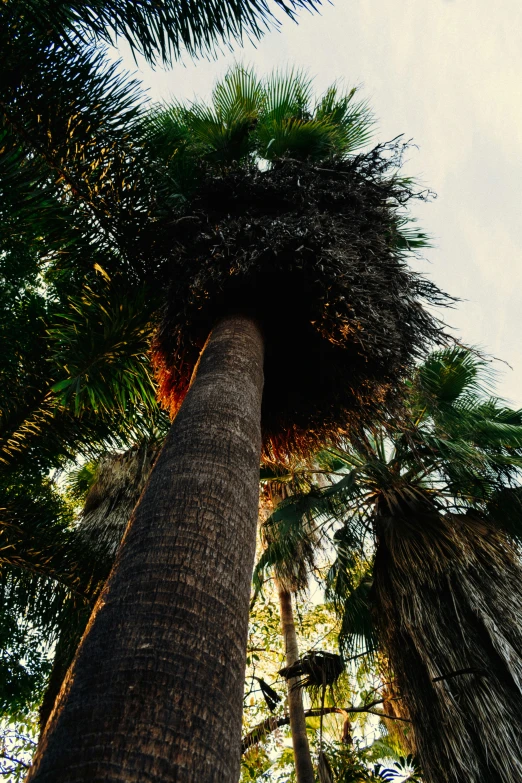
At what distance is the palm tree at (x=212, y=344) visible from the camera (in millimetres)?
1051

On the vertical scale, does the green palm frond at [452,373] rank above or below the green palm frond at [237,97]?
below

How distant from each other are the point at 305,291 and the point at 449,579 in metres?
2.72

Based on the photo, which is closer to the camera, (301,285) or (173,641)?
(173,641)

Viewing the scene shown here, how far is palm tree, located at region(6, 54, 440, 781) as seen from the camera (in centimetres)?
105

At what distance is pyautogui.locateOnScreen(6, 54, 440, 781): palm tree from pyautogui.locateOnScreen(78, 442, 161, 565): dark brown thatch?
2.77m

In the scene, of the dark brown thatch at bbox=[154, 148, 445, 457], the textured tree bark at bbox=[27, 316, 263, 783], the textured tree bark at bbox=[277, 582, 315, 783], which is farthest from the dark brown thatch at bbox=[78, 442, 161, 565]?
the textured tree bark at bbox=[27, 316, 263, 783]

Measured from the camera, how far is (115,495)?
6.99 meters

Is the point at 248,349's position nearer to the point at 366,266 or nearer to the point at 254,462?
the point at 254,462

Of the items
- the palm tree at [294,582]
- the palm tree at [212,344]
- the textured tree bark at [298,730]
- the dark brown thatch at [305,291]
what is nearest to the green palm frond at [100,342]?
the palm tree at [212,344]

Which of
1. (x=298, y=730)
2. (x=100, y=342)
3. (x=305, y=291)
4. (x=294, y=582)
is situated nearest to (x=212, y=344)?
(x=305, y=291)

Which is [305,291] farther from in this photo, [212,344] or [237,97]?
[237,97]

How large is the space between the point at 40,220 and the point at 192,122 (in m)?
2.79

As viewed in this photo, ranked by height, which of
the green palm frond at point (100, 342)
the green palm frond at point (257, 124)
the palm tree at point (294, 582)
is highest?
the green palm frond at point (257, 124)

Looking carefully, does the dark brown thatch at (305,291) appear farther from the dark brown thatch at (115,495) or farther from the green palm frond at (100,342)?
the dark brown thatch at (115,495)
